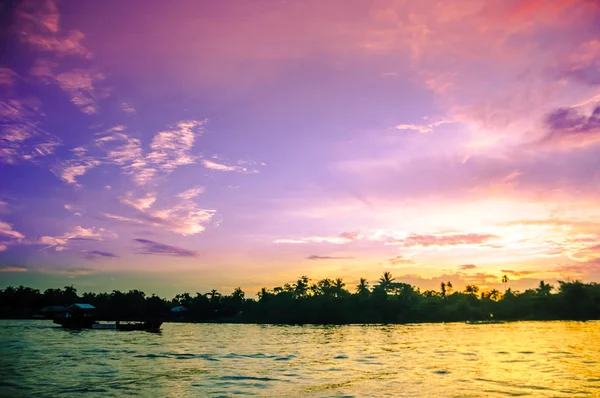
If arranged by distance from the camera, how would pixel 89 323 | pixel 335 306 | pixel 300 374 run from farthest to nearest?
pixel 335 306 < pixel 89 323 < pixel 300 374

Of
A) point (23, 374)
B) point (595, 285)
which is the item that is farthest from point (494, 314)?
point (23, 374)

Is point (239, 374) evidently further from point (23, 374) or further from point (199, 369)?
point (23, 374)

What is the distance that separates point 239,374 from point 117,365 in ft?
42.1

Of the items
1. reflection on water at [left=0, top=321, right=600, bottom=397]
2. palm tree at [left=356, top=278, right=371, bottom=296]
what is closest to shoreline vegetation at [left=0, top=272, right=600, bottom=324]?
palm tree at [left=356, top=278, right=371, bottom=296]

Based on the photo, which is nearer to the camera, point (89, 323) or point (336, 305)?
point (89, 323)

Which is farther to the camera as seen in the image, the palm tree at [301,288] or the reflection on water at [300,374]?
the palm tree at [301,288]

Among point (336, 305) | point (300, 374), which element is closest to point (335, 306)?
point (336, 305)

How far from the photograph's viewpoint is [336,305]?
170 metres

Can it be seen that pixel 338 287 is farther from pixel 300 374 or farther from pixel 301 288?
pixel 300 374

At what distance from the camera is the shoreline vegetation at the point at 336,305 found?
546 ft

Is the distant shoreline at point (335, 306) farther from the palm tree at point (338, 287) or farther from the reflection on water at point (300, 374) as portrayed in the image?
the reflection on water at point (300, 374)

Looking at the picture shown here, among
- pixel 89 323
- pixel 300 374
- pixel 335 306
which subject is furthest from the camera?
pixel 335 306

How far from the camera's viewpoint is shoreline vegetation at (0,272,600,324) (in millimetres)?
166500

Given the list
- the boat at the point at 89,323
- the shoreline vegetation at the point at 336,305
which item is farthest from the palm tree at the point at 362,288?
the boat at the point at 89,323
